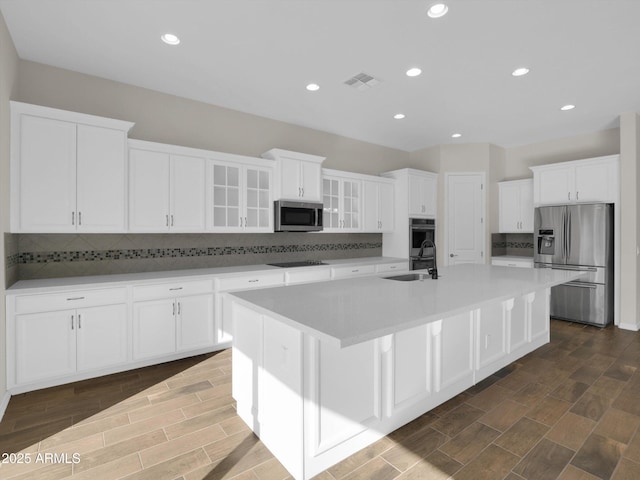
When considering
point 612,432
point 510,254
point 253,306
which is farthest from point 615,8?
point 510,254

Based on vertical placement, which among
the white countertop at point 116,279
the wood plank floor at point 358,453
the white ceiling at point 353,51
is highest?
the white ceiling at point 353,51

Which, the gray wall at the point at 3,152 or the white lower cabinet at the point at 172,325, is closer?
the gray wall at the point at 3,152

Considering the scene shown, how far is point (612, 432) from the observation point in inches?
84.0

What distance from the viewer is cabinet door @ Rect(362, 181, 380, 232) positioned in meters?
5.24

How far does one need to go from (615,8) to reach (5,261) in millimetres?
4865

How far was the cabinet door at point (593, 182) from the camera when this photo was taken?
4.48 meters

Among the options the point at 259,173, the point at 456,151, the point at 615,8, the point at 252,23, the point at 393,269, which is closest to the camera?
the point at 615,8

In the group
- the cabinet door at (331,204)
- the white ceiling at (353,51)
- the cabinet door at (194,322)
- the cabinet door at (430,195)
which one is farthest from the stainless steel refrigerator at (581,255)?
the cabinet door at (194,322)

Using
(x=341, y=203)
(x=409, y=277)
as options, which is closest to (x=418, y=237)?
(x=341, y=203)

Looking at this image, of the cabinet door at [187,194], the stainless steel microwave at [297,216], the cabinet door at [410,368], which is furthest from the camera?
the stainless steel microwave at [297,216]

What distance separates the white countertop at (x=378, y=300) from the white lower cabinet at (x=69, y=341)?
159 cm

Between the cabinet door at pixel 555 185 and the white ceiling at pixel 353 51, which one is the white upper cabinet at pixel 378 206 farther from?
the cabinet door at pixel 555 185

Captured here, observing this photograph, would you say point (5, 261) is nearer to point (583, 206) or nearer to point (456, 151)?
point (456, 151)

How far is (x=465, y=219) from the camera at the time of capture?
579 cm
